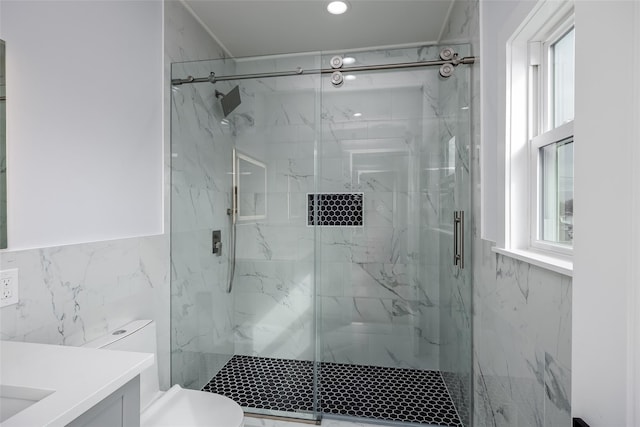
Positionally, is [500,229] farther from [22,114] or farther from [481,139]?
[22,114]

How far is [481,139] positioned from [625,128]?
124 cm

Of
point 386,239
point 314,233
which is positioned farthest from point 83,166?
point 386,239

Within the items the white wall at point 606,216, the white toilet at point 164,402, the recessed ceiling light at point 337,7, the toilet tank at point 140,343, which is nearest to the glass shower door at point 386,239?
the recessed ceiling light at point 337,7

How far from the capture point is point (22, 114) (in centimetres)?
111

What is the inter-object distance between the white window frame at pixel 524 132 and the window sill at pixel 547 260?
0.01 metres

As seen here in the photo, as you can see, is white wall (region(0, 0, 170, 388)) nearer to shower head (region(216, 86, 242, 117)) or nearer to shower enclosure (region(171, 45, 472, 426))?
shower enclosure (region(171, 45, 472, 426))

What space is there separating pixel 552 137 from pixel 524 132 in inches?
7.2

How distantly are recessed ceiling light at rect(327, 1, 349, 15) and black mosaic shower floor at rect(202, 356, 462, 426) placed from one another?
2340 millimetres

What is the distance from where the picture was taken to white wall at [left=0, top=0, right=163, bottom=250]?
111 centimetres

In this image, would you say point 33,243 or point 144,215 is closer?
point 33,243

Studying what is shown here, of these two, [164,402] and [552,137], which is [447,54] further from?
[164,402]

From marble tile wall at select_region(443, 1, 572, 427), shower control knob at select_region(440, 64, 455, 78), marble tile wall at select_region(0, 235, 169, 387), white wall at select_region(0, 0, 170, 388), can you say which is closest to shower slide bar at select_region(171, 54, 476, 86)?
shower control knob at select_region(440, 64, 455, 78)

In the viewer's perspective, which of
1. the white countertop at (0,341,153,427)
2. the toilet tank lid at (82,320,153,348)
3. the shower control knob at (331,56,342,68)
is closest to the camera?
the white countertop at (0,341,153,427)

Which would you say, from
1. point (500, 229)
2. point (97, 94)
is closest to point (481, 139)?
point (500, 229)
